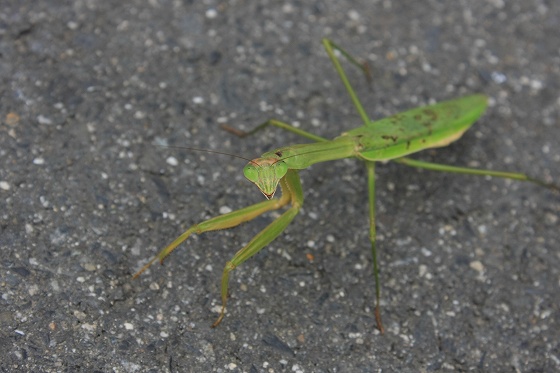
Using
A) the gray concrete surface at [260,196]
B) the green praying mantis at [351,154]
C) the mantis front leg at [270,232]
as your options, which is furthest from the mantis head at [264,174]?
the gray concrete surface at [260,196]

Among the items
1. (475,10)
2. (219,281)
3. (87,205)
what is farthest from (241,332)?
(475,10)

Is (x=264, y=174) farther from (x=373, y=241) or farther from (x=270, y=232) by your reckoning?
(x=373, y=241)

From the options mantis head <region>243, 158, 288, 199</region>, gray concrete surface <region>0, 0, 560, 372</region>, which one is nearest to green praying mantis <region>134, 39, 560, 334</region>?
mantis head <region>243, 158, 288, 199</region>

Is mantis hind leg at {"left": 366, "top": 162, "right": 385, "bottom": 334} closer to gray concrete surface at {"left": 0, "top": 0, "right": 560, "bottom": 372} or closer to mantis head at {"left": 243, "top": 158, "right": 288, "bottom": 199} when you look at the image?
gray concrete surface at {"left": 0, "top": 0, "right": 560, "bottom": 372}

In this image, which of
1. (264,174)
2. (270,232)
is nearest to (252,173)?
(264,174)

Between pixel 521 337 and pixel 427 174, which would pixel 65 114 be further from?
pixel 521 337
